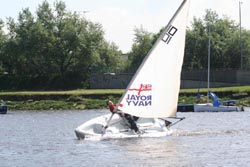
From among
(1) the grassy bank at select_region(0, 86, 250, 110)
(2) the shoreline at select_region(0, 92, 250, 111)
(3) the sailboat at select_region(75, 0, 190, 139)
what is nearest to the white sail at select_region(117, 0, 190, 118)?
(3) the sailboat at select_region(75, 0, 190, 139)

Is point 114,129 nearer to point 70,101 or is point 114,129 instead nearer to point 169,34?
point 169,34

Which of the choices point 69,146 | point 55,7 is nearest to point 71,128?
point 69,146

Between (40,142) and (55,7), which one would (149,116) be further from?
(55,7)

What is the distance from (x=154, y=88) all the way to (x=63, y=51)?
7898 centimetres

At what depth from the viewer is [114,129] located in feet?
144

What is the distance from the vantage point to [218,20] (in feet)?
469

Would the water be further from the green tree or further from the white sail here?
the green tree

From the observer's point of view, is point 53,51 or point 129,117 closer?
point 129,117

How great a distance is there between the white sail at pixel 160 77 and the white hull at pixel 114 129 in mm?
1211

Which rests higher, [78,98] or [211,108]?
[78,98]

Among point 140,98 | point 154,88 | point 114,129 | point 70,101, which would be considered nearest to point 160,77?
point 154,88

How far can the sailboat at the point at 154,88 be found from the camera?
4341 cm

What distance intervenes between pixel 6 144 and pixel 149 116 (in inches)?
343

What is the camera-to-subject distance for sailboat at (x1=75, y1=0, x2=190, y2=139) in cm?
4341
